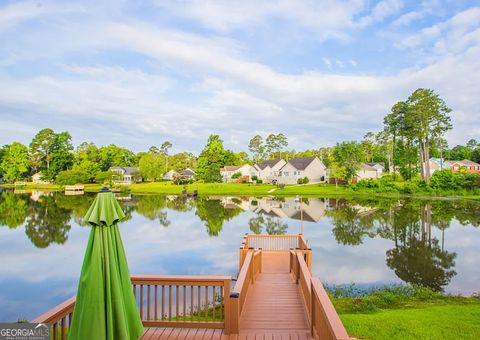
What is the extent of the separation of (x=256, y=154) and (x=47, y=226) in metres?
72.2

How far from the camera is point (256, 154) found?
9300 centimetres

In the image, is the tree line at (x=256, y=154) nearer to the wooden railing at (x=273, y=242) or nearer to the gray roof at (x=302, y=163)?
the gray roof at (x=302, y=163)

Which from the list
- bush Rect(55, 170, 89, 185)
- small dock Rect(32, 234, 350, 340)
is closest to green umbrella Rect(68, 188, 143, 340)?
small dock Rect(32, 234, 350, 340)

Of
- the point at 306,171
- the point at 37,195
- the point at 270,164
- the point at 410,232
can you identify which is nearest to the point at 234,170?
the point at 270,164

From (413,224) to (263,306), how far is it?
1996cm

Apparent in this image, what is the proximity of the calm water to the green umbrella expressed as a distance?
7.39 m

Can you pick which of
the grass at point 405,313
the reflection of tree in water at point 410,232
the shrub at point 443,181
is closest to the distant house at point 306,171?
the shrub at point 443,181

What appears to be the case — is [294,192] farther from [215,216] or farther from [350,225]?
[350,225]

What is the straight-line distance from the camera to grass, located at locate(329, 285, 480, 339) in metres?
6.58

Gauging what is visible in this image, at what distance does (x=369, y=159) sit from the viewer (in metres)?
87.1

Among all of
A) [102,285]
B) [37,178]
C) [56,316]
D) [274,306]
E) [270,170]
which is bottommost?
[274,306]

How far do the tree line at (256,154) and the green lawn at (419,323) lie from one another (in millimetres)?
42780

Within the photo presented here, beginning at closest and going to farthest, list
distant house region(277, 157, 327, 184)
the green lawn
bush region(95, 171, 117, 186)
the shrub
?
the green lawn, the shrub, distant house region(277, 157, 327, 184), bush region(95, 171, 117, 186)

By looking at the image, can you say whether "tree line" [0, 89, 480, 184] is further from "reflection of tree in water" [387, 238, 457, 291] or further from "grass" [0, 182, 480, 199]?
"reflection of tree in water" [387, 238, 457, 291]
